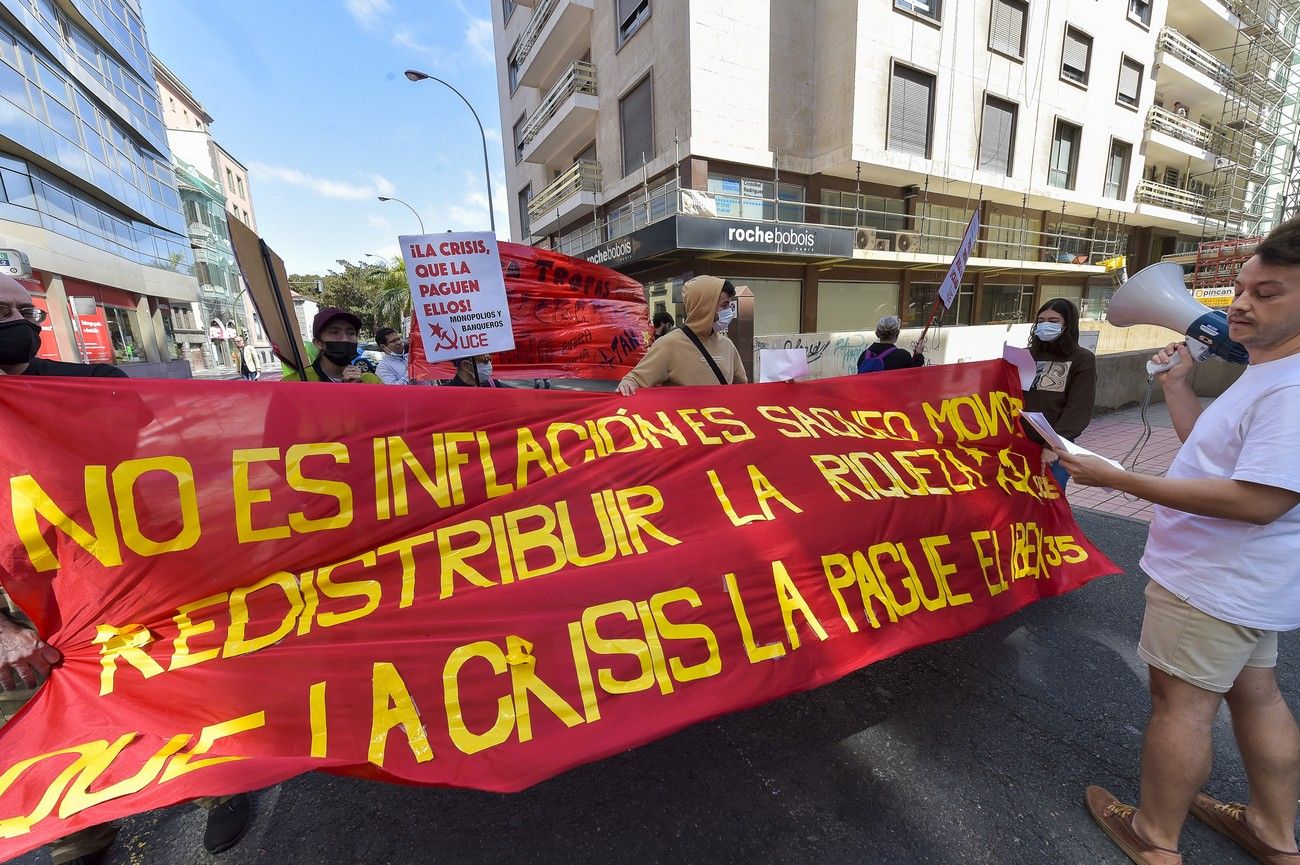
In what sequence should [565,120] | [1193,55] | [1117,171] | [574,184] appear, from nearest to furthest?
[565,120] < [574,184] < [1117,171] < [1193,55]

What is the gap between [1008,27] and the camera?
15539 mm

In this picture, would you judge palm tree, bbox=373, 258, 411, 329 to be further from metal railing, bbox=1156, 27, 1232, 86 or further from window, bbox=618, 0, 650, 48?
metal railing, bbox=1156, 27, 1232, 86

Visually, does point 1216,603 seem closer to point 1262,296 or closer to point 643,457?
point 1262,296

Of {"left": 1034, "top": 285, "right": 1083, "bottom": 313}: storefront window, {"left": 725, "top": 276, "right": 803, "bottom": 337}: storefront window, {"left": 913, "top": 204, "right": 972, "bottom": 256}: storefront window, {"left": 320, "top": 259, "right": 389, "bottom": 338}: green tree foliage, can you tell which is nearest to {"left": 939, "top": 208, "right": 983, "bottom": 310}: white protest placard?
{"left": 725, "top": 276, "right": 803, "bottom": 337}: storefront window

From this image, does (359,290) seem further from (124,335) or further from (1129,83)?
(1129,83)

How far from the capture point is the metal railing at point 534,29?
17.1 m

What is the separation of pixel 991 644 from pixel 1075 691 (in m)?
0.41

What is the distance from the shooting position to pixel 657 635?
1.72 meters

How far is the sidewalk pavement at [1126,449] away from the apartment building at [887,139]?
22.3 ft

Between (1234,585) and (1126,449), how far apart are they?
6.51 metres

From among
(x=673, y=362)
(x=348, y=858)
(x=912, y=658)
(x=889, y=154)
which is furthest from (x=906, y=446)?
(x=889, y=154)

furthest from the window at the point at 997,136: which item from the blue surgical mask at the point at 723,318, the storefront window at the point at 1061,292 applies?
the blue surgical mask at the point at 723,318

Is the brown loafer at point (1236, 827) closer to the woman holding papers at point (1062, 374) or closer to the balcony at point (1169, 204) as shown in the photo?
the woman holding papers at point (1062, 374)

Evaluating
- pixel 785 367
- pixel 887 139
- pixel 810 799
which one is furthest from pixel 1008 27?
pixel 810 799
